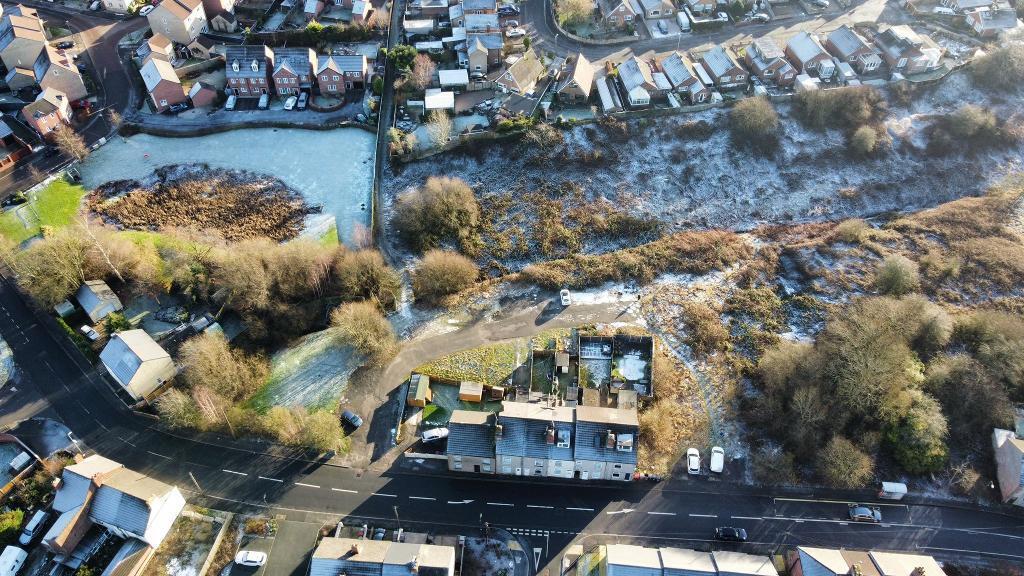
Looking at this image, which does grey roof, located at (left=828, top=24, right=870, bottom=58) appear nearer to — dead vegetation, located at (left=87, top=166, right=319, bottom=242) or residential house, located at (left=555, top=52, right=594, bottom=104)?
residential house, located at (left=555, top=52, right=594, bottom=104)

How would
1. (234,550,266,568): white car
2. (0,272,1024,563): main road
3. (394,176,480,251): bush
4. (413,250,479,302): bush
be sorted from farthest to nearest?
(394,176,480,251): bush, (413,250,479,302): bush, (0,272,1024,563): main road, (234,550,266,568): white car

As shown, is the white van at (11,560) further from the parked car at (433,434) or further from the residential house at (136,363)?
the parked car at (433,434)

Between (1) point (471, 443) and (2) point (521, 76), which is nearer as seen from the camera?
(1) point (471, 443)

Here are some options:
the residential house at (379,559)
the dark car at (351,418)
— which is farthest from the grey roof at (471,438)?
the dark car at (351,418)

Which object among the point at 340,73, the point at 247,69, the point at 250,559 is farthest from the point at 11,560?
the point at 340,73

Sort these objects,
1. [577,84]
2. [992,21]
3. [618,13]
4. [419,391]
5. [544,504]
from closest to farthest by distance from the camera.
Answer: [544,504], [419,391], [577,84], [992,21], [618,13]

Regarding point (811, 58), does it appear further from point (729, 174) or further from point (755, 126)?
point (729, 174)

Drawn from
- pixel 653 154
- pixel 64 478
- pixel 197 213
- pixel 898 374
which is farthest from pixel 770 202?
pixel 64 478

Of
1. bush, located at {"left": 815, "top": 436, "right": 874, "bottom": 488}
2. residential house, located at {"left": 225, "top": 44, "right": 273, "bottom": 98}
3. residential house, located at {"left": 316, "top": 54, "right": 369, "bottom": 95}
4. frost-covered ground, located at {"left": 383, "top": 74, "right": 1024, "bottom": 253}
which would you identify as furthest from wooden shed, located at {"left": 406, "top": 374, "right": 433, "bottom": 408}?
residential house, located at {"left": 225, "top": 44, "right": 273, "bottom": 98}
